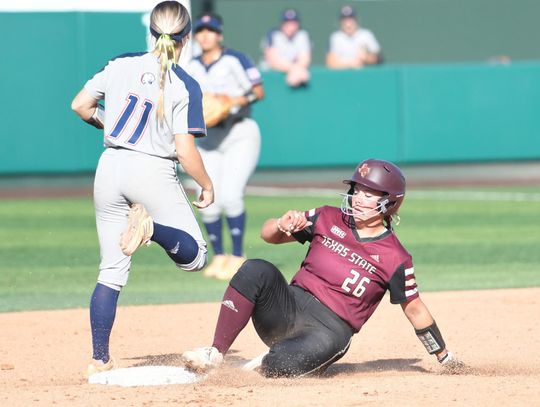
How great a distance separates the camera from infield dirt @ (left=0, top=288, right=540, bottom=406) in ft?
17.1

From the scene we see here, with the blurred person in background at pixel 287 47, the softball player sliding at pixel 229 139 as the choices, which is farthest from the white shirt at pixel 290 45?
the softball player sliding at pixel 229 139

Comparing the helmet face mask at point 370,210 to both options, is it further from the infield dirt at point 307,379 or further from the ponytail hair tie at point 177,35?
the ponytail hair tie at point 177,35

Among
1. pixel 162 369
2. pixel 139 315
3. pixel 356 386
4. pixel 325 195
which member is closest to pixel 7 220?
pixel 325 195

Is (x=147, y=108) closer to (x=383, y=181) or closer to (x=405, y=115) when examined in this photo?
(x=383, y=181)

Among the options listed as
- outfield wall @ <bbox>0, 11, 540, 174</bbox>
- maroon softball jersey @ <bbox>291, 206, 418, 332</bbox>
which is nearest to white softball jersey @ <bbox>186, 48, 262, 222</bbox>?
maroon softball jersey @ <bbox>291, 206, 418, 332</bbox>

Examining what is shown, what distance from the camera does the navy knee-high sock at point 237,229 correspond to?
10.2 meters

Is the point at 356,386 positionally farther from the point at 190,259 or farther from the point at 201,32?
the point at 201,32

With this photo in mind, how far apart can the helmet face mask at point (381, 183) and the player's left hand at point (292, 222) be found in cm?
24

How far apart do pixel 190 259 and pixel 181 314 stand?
2.53m

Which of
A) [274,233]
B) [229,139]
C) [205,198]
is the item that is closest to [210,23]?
[229,139]

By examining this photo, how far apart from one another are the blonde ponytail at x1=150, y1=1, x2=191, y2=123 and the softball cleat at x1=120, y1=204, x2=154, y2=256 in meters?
0.49

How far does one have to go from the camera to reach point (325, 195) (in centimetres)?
1568

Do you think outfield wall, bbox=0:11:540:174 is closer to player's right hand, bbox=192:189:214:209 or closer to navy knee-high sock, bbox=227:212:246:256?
navy knee-high sock, bbox=227:212:246:256

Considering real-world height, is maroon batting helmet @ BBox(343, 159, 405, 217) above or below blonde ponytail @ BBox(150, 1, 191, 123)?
below
